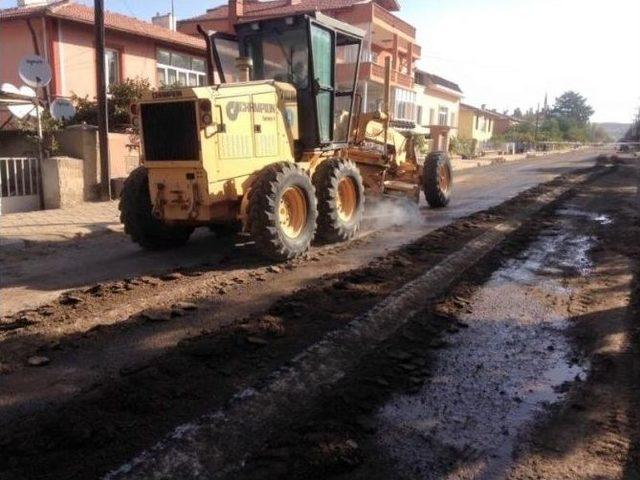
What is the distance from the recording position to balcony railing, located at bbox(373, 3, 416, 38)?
1286 inches

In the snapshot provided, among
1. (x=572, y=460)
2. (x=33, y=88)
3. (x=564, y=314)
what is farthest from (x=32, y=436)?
(x=33, y=88)

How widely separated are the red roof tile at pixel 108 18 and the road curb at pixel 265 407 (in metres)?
16.8

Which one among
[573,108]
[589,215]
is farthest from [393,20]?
[573,108]

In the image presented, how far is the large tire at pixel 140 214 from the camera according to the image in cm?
758

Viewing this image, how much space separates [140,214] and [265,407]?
481 cm

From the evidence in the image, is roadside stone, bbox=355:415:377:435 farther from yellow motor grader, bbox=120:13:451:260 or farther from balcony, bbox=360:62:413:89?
balcony, bbox=360:62:413:89

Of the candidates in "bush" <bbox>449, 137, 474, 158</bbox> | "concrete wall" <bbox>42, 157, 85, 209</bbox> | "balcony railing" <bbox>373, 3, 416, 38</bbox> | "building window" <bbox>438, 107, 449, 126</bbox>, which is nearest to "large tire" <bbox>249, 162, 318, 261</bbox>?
"concrete wall" <bbox>42, 157, 85, 209</bbox>

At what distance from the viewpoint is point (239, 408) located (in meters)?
3.48

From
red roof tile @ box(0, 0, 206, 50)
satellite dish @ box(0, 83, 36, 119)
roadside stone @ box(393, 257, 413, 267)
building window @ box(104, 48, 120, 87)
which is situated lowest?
roadside stone @ box(393, 257, 413, 267)

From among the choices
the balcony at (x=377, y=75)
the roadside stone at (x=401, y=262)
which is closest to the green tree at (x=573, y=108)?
the balcony at (x=377, y=75)

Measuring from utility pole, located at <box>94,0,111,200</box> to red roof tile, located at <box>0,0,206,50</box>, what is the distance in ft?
21.9

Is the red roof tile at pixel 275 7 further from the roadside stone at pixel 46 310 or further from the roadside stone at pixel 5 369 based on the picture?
Answer: the roadside stone at pixel 5 369

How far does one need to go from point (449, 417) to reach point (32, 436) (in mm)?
2388

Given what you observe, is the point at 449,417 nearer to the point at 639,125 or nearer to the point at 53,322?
the point at 53,322
